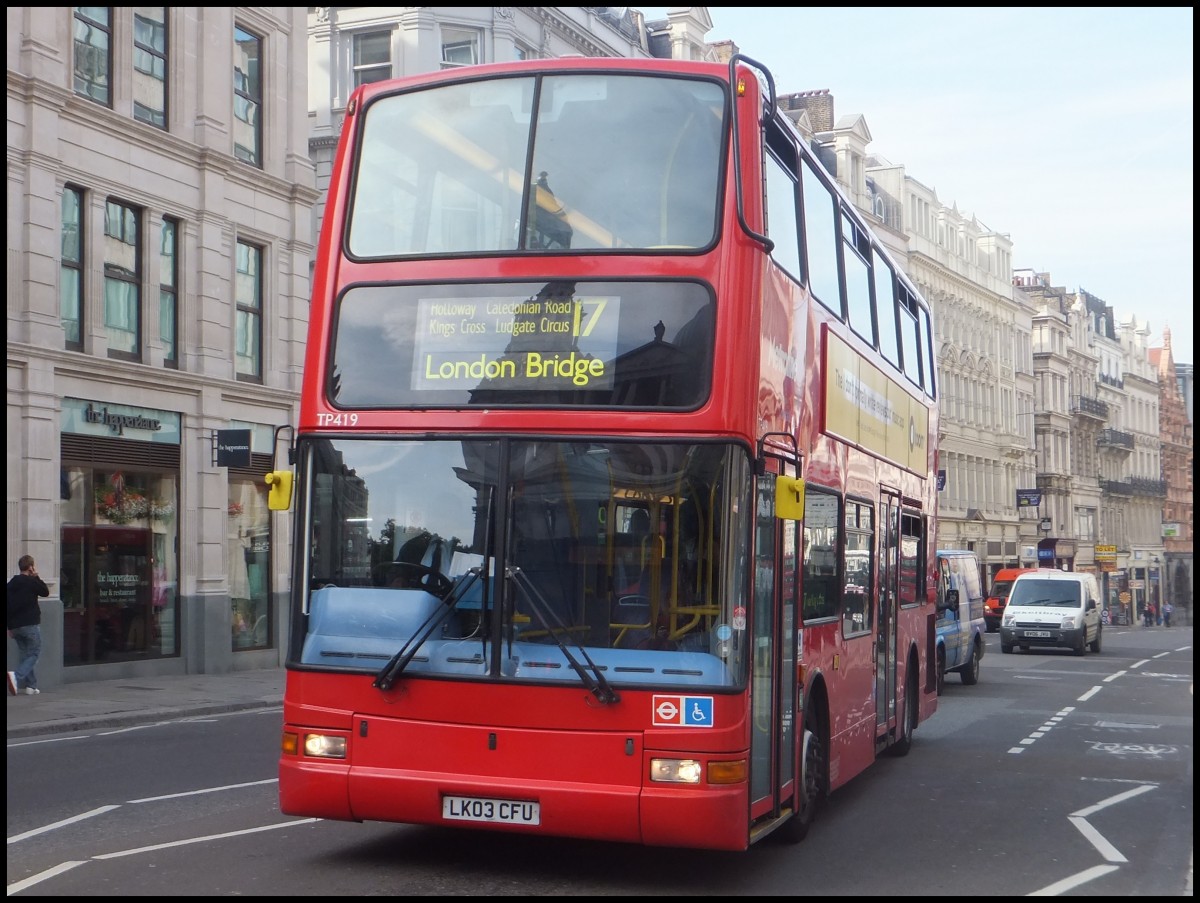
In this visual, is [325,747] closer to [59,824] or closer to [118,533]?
[59,824]

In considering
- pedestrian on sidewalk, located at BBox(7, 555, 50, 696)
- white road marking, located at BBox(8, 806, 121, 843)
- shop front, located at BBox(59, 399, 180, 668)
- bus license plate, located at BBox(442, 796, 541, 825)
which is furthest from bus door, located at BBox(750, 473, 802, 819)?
shop front, located at BBox(59, 399, 180, 668)

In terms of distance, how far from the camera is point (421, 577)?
8312 millimetres

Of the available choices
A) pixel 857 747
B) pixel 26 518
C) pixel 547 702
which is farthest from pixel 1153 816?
pixel 26 518

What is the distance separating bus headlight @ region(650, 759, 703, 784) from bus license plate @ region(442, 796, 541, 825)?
2.02 feet

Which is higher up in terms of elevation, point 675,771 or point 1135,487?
point 1135,487

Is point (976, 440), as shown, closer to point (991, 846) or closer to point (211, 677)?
point (211, 677)

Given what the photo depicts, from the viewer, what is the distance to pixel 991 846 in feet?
33.4

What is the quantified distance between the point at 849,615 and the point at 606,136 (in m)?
4.46

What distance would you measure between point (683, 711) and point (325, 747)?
6.31 feet

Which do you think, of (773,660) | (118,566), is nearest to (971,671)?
(118,566)

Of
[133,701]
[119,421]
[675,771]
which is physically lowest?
[133,701]

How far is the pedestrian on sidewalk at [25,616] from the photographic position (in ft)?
66.7

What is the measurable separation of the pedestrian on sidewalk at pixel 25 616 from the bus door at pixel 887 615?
11719 mm

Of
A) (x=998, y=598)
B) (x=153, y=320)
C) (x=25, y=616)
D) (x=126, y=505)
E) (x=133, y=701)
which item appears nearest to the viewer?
(x=25, y=616)
